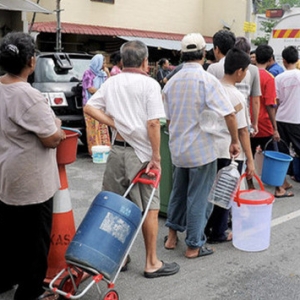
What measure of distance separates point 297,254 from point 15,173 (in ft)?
8.53

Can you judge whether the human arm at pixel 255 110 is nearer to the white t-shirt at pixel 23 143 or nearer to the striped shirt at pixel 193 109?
the striped shirt at pixel 193 109

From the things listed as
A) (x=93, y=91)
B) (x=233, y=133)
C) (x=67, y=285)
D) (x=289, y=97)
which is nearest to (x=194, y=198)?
(x=233, y=133)

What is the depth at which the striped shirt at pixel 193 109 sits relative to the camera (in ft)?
11.5

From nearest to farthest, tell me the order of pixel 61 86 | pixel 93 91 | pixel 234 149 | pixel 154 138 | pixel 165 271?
pixel 154 138
pixel 165 271
pixel 234 149
pixel 93 91
pixel 61 86

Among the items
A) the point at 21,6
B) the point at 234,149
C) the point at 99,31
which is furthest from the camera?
the point at 99,31

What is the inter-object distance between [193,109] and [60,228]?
1.36 meters

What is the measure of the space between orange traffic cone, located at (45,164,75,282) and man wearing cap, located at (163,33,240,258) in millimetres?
987

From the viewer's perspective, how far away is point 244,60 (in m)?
3.87

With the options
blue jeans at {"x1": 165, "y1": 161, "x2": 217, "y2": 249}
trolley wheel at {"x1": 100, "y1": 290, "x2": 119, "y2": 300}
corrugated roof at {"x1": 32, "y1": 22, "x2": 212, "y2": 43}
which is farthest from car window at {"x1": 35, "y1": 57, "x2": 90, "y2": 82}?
corrugated roof at {"x1": 32, "y1": 22, "x2": 212, "y2": 43}

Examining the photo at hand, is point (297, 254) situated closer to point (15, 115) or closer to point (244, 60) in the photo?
point (244, 60)

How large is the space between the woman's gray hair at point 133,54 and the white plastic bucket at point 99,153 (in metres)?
4.07

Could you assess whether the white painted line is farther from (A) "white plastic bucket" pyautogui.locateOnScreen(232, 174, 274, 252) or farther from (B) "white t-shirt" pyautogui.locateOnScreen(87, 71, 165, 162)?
(B) "white t-shirt" pyautogui.locateOnScreen(87, 71, 165, 162)

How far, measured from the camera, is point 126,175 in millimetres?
3307

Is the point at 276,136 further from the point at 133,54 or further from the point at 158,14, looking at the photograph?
the point at 158,14
